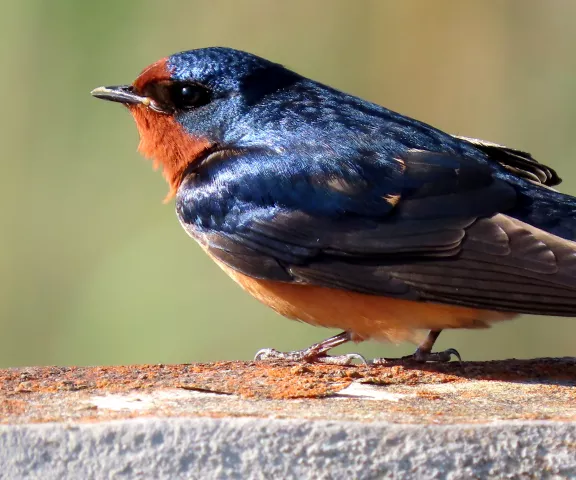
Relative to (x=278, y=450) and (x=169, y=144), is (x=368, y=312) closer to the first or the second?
(x=169, y=144)

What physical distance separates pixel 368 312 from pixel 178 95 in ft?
4.05

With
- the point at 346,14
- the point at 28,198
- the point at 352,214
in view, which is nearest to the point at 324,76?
the point at 346,14

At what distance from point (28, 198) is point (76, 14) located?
3.01 ft

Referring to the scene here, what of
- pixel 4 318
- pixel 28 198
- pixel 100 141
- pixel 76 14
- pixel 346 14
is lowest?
pixel 4 318

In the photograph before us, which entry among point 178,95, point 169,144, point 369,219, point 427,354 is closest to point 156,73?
point 178,95

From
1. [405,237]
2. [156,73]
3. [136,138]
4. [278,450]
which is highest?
[156,73]

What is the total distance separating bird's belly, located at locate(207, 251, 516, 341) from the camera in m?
3.75

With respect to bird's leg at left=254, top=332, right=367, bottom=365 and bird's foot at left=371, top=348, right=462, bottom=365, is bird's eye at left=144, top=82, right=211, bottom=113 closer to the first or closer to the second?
bird's leg at left=254, top=332, right=367, bottom=365

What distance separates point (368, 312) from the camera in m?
3.82

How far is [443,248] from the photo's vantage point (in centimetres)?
369

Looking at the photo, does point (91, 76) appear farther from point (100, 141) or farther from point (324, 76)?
point (324, 76)

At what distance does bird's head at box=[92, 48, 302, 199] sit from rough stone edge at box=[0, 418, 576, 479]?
2120 mm

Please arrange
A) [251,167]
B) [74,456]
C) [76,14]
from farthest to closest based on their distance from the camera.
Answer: [76,14] < [251,167] < [74,456]

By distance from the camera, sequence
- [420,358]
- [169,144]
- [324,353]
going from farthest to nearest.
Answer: [169,144]
[324,353]
[420,358]
